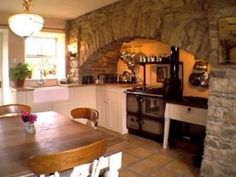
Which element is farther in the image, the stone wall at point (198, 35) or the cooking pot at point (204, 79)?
the cooking pot at point (204, 79)

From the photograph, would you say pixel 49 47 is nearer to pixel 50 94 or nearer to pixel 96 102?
pixel 50 94

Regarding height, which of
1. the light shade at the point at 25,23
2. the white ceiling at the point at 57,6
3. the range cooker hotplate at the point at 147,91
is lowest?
the range cooker hotplate at the point at 147,91

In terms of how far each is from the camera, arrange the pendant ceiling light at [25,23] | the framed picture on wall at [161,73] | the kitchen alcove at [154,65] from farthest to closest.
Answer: the framed picture on wall at [161,73] → the kitchen alcove at [154,65] → the pendant ceiling light at [25,23]

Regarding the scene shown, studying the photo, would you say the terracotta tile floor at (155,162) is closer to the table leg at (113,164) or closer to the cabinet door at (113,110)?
the cabinet door at (113,110)

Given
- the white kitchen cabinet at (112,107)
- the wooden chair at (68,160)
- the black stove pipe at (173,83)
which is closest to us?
the wooden chair at (68,160)

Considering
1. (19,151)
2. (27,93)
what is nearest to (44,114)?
(19,151)

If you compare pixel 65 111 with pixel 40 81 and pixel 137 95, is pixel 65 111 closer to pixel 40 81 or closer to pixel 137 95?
pixel 40 81

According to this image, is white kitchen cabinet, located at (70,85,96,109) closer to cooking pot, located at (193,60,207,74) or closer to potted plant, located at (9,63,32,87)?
potted plant, located at (9,63,32,87)

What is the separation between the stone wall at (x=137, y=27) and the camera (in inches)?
117

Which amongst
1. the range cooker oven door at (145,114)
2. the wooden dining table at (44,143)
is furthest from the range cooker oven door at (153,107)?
the wooden dining table at (44,143)

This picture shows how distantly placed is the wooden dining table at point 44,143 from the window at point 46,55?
10.5 ft

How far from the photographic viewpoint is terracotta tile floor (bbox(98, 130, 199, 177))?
9.89 ft

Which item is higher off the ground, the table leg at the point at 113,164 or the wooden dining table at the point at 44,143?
the wooden dining table at the point at 44,143

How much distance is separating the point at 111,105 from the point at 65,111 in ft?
3.14
